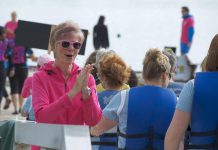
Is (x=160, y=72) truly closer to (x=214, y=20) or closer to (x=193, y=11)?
(x=214, y=20)

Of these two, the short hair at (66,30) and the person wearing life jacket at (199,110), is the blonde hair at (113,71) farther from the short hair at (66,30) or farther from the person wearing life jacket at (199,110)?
the person wearing life jacket at (199,110)

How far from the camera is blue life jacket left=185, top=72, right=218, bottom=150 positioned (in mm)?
4121

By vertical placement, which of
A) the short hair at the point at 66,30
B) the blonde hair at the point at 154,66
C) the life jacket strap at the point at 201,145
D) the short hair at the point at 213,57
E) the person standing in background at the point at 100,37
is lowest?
the person standing in background at the point at 100,37

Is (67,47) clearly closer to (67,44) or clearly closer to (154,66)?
(67,44)

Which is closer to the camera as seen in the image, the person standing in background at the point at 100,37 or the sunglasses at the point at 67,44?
the sunglasses at the point at 67,44

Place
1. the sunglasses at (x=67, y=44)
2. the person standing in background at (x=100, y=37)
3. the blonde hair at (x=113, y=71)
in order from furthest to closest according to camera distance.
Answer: the person standing in background at (x=100, y=37) < the blonde hair at (x=113, y=71) < the sunglasses at (x=67, y=44)

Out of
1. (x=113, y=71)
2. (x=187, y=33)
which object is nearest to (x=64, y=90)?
(x=113, y=71)

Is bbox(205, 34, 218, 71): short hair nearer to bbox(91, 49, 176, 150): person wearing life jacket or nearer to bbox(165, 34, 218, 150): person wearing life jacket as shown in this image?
bbox(165, 34, 218, 150): person wearing life jacket

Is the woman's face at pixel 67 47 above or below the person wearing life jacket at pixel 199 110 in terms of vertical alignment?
above

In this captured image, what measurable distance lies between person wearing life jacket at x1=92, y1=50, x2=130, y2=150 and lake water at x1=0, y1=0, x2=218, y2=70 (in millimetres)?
19936

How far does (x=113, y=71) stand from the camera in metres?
5.36

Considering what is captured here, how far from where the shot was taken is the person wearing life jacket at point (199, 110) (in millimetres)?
4098

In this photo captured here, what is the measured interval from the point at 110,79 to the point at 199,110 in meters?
1.41

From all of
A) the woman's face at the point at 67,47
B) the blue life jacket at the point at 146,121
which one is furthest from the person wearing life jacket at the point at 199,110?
the woman's face at the point at 67,47
